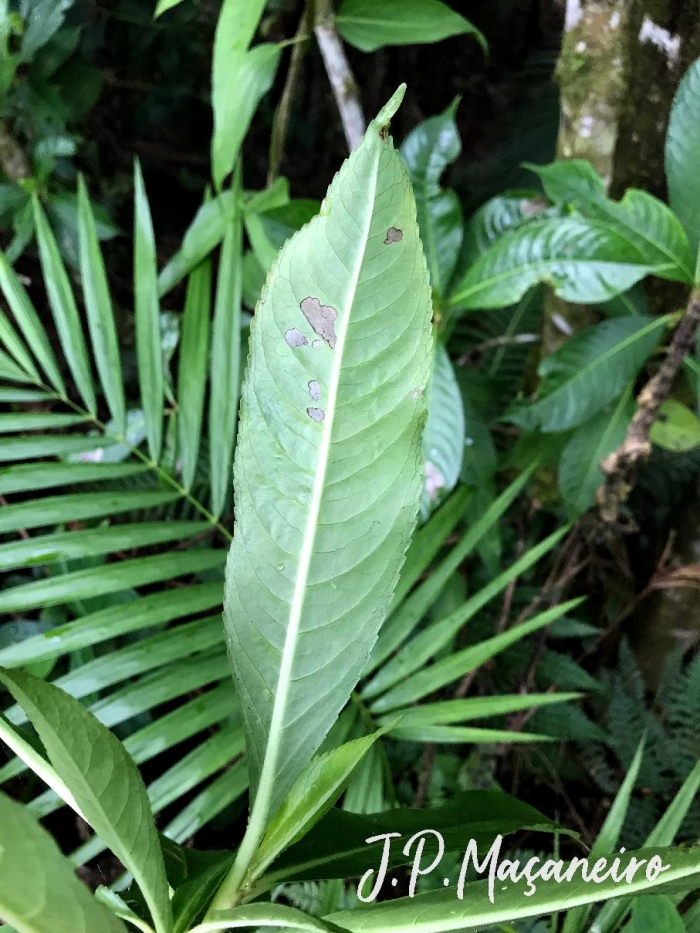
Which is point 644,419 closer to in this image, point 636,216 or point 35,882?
point 636,216

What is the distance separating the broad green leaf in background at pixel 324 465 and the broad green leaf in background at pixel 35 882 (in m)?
0.14

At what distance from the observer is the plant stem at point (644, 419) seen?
620 mm

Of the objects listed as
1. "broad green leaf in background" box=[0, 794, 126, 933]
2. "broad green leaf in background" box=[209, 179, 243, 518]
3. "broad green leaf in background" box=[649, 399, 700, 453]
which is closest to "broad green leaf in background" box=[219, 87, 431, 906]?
"broad green leaf in background" box=[0, 794, 126, 933]

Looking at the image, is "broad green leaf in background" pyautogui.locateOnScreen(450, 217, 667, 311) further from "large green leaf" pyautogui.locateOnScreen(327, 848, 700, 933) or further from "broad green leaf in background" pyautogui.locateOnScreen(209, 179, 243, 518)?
"large green leaf" pyautogui.locateOnScreen(327, 848, 700, 933)

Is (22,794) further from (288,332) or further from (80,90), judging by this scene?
(80,90)

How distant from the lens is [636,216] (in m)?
0.58

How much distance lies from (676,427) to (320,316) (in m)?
0.61

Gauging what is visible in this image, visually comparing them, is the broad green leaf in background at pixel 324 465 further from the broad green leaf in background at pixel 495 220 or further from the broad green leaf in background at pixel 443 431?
the broad green leaf in background at pixel 495 220

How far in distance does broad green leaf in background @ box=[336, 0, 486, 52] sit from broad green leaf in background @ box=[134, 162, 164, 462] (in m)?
0.29

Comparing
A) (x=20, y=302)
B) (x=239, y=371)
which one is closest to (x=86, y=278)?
(x=20, y=302)

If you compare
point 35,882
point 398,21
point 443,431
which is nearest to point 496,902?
point 35,882

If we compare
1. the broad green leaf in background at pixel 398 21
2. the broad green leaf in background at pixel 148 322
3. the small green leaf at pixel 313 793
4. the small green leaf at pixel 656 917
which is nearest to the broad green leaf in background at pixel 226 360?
the broad green leaf in background at pixel 148 322

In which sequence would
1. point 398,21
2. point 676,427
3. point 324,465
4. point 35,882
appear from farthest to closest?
1. point 676,427
2. point 398,21
3. point 324,465
4. point 35,882

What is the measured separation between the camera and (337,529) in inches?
13.9
